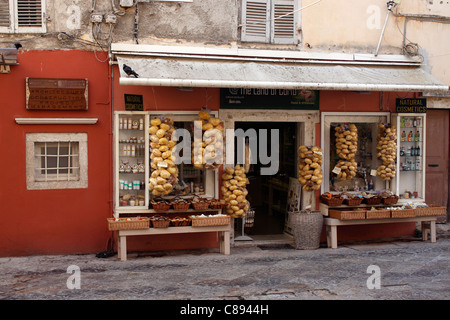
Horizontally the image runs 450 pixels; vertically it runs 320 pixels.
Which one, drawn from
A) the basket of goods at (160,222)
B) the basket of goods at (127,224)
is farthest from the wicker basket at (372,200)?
the basket of goods at (127,224)

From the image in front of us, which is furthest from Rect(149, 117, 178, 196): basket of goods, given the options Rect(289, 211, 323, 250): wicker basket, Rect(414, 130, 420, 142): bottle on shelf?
Rect(414, 130, 420, 142): bottle on shelf

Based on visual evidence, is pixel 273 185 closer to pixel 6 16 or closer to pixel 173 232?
pixel 173 232

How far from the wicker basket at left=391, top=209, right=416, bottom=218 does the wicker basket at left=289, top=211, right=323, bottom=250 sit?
1.45m

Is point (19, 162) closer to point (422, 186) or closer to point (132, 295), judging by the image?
point (132, 295)

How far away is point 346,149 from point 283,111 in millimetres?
1451

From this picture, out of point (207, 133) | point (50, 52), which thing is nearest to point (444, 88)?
point (207, 133)

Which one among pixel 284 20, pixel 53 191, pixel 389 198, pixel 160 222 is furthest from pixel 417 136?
pixel 53 191

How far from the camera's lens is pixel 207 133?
30.3 feet

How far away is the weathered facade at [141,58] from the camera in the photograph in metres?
9.05

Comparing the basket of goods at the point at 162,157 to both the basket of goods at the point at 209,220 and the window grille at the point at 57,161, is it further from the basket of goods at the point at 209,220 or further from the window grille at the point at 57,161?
the window grille at the point at 57,161

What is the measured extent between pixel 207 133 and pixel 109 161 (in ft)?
6.10

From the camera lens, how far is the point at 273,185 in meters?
12.2

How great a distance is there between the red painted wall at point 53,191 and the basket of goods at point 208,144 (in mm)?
1605

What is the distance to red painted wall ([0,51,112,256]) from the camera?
355 inches
